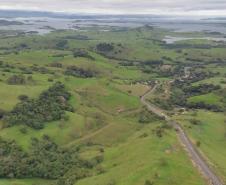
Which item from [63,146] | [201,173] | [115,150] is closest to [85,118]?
[63,146]

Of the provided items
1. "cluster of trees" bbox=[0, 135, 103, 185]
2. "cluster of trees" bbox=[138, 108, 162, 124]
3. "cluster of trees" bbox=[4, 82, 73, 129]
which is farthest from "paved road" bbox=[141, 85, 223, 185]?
"cluster of trees" bbox=[4, 82, 73, 129]

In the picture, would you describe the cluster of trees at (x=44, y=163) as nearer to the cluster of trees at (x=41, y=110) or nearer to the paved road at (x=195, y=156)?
the cluster of trees at (x=41, y=110)

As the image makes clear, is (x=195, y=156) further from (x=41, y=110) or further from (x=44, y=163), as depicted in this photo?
(x=41, y=110)

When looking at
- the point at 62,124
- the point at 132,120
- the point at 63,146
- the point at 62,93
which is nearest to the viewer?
the point at 63,146

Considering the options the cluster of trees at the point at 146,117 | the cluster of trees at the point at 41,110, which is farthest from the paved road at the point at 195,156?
the cluster of trees at the point at 41,110

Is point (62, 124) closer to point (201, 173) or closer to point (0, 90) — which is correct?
point (0, 90)

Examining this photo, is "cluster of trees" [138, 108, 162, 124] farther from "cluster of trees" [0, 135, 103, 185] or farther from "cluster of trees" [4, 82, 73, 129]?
"cluster of trees" [0, 135, 103, 185]

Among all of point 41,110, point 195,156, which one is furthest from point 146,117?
point 195,156

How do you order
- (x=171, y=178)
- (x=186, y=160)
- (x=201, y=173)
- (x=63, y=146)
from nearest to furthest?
(x=171, y=178) < (x=201, y=173) < (x=186, y=160) < (x=63, y=146)
